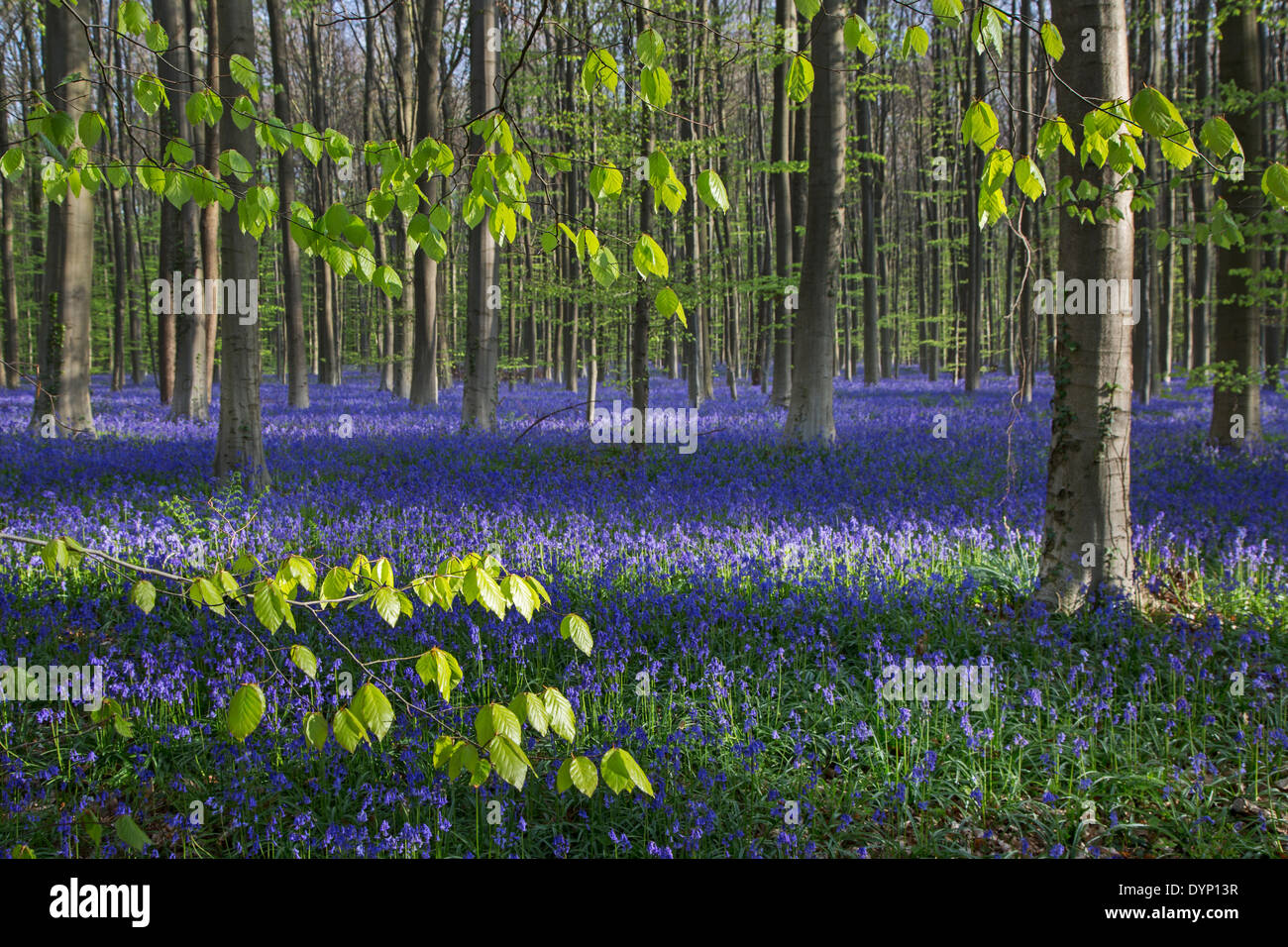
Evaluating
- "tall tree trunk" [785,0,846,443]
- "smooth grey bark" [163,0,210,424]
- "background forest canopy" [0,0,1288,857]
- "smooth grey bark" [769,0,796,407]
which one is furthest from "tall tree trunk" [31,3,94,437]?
"smooth grey bark" [769,0,796,407]

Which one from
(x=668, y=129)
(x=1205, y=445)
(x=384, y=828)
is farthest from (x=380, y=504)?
(x=1205, y=445)

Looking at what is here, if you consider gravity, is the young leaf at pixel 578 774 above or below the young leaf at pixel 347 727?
below

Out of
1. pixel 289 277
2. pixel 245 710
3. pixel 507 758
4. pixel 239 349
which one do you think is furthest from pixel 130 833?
pixel 289 277

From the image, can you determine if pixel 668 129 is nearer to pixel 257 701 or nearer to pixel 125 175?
pixel 125 175

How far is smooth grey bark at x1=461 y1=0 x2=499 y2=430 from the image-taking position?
523 inches

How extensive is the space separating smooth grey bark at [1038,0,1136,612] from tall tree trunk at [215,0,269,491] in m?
7.50

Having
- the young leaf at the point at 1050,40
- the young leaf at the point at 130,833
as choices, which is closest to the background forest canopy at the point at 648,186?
the young leaf at the point at 1050,40

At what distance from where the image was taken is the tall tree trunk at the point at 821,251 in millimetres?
11172

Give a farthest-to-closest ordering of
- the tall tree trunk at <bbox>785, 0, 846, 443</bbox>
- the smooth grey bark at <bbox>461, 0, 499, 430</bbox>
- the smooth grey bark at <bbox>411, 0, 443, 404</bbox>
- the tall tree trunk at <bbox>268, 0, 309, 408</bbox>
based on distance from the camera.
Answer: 1. the tall tree trunk at <bbox>268, 0, 309, 408</bbox>
2. the smooth grey bark at <bbox>411, 0, 443, 404</bbox>
3. the smooth grey bark at <bbox>461, 0, 499, 430</bbox>
4. the tall tree trunk at <bbox>785, 0, 846, 443</bbox>

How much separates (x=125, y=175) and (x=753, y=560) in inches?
179

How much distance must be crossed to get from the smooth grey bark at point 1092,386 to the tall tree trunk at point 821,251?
20.3 feet

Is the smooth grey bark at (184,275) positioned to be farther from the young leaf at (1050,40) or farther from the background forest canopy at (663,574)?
the young leaf at (1050,40)

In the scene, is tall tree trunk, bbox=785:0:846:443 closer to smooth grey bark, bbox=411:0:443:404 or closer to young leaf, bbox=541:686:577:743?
smooth grey bark, bbox=411:0:443:404

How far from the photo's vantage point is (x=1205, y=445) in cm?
1112
